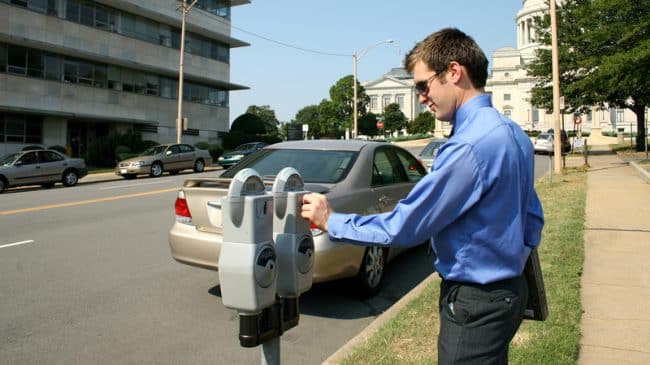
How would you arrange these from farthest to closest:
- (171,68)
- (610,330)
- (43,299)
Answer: (171,68) → (43,299) → (610,330)

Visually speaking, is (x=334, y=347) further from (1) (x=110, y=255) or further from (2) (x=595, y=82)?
(2) (x=595, y=82)

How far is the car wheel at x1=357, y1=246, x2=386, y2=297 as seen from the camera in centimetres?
535

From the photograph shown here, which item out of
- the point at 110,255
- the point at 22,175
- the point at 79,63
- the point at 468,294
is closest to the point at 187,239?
the point at 110,255

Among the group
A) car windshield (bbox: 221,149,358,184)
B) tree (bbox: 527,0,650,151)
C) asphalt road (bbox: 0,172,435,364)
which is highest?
tree (bbox: 527,0,650,151)

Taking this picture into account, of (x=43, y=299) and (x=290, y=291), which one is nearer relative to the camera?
(x=290, y=291)

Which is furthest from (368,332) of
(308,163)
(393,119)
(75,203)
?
(393,119)

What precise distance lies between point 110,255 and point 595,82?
1791 cm

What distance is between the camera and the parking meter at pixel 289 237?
192 centimetres

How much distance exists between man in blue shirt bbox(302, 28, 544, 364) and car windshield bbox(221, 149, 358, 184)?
138 inches

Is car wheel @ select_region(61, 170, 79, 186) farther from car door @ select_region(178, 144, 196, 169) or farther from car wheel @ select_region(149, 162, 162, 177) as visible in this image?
car door @ select_region(178, 144, 196, 169)

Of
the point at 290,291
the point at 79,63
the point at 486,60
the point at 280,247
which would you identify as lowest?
the point at 290,291

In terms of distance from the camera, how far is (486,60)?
1950 mm

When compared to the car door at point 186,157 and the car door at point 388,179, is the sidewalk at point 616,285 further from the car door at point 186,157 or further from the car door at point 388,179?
the car door at point 186,157

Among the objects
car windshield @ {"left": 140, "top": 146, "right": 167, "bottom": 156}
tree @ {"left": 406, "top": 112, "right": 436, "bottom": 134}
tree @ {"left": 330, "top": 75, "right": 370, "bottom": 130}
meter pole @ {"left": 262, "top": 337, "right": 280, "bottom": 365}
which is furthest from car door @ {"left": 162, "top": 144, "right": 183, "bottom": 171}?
tree @ {"left": 406, "top": 112, "right": 436, "bottom": 134}
